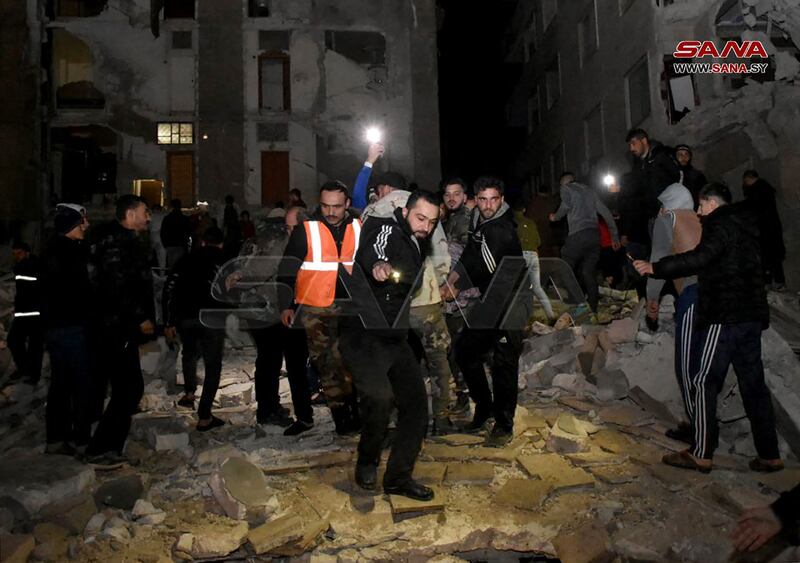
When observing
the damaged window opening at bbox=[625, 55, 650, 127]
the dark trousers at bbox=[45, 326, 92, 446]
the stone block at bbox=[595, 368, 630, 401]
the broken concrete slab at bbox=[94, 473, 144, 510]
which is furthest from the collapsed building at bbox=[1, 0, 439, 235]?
the broken concrete slab at bbox=[94, 473, 144, 510]

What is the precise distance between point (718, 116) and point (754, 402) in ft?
27.8

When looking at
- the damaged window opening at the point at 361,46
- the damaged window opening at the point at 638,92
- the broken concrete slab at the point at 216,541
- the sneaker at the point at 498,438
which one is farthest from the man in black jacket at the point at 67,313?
the damaged window opening at the point at 361,46

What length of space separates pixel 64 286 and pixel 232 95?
1978cm

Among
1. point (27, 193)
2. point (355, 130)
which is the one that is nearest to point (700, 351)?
point (355, 130)

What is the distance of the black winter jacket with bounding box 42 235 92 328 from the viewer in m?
4.67

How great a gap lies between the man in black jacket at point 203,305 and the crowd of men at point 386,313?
0.02 meters

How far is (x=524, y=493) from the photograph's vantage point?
4086mm

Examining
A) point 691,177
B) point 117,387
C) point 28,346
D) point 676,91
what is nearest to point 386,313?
point 117,387

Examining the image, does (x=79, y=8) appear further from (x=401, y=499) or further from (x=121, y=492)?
(x=401, y=499)

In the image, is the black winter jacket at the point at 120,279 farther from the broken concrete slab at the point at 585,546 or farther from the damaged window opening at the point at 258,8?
the damaged window opening at the point at 258,8

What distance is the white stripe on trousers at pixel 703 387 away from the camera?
4.26m

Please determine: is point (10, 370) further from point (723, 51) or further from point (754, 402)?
point (723, 51)

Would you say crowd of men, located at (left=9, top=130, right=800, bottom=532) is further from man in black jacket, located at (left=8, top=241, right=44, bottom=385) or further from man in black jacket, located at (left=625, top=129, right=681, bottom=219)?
man in black jacket, located at (left=8, top=241, right=44, bottom=385)

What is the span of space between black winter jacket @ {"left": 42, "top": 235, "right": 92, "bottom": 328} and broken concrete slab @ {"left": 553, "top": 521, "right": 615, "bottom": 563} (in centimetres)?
408
